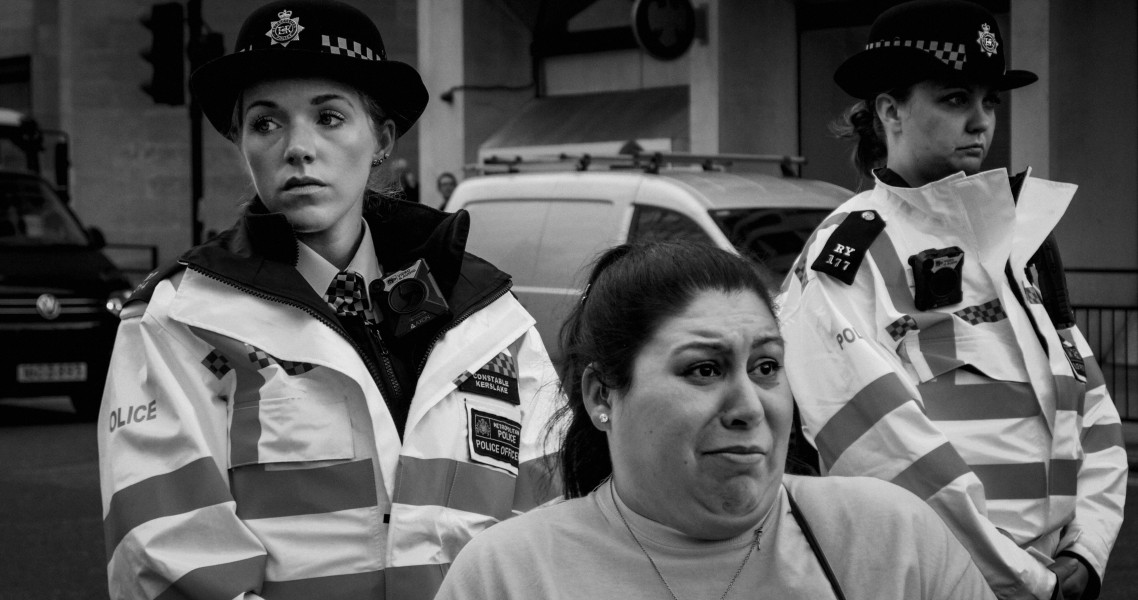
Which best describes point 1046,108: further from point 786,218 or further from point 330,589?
point 330,589

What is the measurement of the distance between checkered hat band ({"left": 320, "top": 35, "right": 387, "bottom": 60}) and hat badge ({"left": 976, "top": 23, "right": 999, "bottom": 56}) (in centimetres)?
130

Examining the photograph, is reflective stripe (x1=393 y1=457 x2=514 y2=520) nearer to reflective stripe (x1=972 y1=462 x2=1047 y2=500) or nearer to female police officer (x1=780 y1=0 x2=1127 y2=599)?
female police officer (x1=780 y1=0 x2=1127 y2=599)

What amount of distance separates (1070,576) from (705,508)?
127cm

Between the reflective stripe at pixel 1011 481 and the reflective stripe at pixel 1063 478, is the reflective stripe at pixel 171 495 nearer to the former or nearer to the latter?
the reflective stripe at pixel 1011 481

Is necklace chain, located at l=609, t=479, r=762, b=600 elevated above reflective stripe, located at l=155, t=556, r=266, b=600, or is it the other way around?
necklace chain, located at l=609, t=479, r=762, b=600

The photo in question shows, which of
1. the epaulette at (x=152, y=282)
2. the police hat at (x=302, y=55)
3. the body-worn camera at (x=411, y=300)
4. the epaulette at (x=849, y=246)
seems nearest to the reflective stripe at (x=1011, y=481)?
the epaulette at (x=849, y=246)

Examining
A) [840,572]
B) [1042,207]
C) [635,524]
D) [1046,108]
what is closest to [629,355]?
[635,524]

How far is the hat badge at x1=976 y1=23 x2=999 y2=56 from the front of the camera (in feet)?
10.8

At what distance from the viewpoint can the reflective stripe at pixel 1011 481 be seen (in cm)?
315

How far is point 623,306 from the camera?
7.64 feet

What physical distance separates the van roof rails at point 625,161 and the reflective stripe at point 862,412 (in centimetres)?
618

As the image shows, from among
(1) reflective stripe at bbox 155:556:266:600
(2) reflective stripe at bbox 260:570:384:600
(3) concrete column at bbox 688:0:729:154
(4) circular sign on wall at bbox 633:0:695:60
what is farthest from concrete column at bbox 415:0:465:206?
(1) reflective stripe at bbox 155:556:266:600

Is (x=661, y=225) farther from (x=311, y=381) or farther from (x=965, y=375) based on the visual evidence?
(x=311, y=381)

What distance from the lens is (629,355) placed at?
7.53 feet
